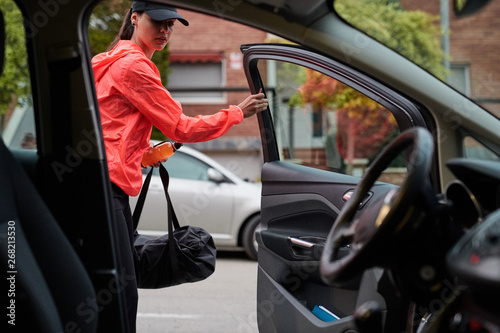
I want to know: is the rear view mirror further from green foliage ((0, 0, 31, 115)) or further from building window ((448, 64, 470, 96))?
building window ((448, 64, 470, 96))

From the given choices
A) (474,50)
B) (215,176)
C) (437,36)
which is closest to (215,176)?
(215,176)

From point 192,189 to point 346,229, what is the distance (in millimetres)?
6370

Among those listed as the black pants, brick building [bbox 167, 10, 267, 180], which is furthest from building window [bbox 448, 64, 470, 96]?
the black pants

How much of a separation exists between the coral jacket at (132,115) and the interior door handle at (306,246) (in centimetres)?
63

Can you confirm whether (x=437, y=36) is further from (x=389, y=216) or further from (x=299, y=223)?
(x=389, y=216)

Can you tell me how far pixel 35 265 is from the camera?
6.07 feet

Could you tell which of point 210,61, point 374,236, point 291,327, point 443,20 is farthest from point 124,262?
point 210,61

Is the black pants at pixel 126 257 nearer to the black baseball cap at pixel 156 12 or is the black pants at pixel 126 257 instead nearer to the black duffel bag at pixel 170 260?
the black duffel bag at pixel 170 260

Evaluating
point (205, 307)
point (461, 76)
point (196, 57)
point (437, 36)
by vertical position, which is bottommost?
point (205, 307)

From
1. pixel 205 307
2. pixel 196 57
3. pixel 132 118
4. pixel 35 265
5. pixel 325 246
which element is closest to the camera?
pixel 35 265

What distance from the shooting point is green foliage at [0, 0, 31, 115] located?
2053mm

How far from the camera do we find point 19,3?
6.41 feet

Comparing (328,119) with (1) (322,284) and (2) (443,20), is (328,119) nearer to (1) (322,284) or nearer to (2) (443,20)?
(2) (443,20)

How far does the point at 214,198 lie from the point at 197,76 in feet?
25.6
